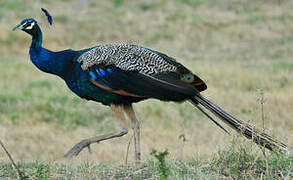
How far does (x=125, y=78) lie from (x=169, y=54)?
35.1 ft

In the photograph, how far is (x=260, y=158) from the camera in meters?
4.33

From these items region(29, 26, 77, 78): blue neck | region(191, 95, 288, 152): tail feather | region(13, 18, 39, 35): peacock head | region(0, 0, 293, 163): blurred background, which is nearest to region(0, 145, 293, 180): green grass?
region(191, 95, 288, 152): tail feather

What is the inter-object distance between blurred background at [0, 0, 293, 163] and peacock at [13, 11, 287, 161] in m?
0.39

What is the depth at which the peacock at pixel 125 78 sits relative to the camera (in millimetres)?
4785

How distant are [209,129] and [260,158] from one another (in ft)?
15.6

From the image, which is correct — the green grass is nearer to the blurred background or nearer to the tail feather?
the tail feather

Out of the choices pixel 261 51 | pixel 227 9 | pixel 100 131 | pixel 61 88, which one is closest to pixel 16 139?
pixel 100 131

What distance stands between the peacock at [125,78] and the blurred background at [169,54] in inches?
15.4

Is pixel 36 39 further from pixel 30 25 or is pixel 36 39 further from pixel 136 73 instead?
pixel 136 73

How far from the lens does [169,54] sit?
15.5 m

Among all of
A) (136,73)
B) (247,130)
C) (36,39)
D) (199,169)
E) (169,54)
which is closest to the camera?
(199,169)

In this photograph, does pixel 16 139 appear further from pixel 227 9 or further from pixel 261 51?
pixel 227 9

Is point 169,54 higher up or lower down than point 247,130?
higher up

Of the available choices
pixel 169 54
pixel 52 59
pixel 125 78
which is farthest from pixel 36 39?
pixel 169 54
